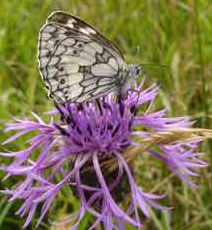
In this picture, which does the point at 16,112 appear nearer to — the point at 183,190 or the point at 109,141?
the point at 183,190

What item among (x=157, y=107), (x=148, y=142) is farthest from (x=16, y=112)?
(x=148, y=142)

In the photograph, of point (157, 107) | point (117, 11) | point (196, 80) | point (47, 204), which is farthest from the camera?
point (117, 11)

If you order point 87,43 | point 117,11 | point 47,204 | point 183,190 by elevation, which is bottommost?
point 183,190

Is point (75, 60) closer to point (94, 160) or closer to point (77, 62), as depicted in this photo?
point (77, 62)

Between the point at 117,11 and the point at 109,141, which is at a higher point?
the point at 117,11

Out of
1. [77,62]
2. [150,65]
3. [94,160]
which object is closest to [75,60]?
[77,62]

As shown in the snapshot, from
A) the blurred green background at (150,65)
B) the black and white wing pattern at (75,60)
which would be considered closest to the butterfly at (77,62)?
the black and white wing pattern at (75,60)

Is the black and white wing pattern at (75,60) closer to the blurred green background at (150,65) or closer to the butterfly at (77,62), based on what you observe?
the butterfly at (77,62)
